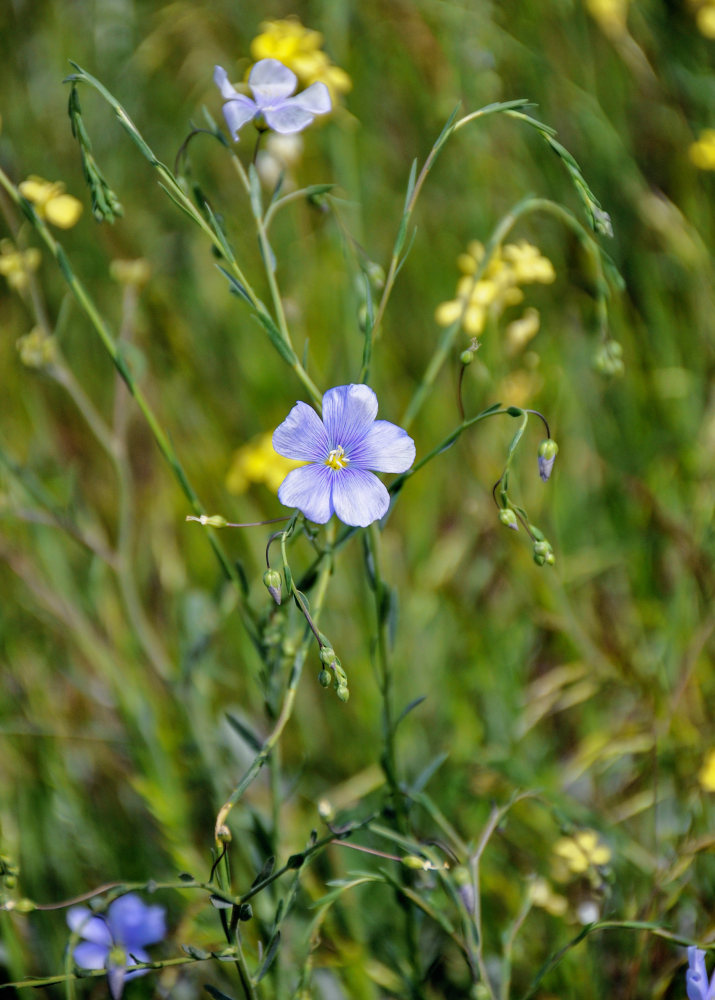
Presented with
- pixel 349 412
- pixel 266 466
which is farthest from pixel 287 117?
pixel 266 466

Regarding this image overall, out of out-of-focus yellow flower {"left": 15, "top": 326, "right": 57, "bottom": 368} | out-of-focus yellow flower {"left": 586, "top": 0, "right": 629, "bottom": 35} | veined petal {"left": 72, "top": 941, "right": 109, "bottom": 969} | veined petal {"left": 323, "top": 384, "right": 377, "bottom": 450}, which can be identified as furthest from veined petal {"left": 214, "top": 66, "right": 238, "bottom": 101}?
out-of-focus yellow flower {"left": 586, "top": 0, "right": 629, "bottom": 35}

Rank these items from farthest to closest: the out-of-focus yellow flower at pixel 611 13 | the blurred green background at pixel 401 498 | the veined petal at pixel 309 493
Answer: the out-of-focus yellow flower at pixel 611 13
the blurred green background at pixel 401 498
the veined petal at pixel 309 493

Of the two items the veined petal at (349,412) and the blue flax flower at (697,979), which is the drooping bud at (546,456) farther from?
the blue flax flower at (697,979)

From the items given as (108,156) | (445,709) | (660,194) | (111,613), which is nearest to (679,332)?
(660,194)

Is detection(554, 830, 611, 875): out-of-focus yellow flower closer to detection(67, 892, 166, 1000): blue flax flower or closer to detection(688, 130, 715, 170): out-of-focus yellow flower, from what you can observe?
detection(67, 892, 166, 1000): blue flax flower

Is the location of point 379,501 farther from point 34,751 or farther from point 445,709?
point 34,751

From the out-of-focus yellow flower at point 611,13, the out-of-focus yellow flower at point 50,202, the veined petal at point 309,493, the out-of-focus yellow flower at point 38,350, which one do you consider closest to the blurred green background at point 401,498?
the out-of-focus yellow flower at point 611,13
